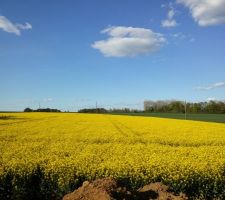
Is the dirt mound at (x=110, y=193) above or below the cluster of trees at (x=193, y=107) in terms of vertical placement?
below

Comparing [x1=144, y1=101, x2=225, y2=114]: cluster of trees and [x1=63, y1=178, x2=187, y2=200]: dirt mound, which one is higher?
[x1=144, y1=101, x2=225, y2=114]: cluster of trees

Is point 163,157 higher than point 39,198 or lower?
higher

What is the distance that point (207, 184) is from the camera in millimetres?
12852

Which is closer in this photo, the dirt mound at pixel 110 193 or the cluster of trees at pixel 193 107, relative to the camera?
the dirt mound at pixel 110 193

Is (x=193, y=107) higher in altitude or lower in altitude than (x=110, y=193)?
higher

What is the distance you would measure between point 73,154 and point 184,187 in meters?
5.12

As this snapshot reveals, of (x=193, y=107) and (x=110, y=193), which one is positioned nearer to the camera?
(x=110, y=193)

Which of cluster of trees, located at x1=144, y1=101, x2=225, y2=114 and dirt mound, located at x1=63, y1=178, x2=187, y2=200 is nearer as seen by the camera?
dirt mound, located at x1=63, y1=178, x2=187, y2=200

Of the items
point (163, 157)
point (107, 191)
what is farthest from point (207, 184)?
point (107, 191)

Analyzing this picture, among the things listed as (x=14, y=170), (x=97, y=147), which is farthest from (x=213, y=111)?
(x=14, y=170)

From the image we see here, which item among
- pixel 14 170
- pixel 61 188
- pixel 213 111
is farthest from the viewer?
pixel 213 111

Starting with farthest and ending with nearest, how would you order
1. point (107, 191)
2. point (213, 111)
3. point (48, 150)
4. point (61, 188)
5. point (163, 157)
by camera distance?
1. point (213, 111)
2. point (48, 150)
3. point (163, 157)
4. point (61, 188)
5. point (107, 191)

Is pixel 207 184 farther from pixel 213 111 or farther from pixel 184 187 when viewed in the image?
pixel 213 111

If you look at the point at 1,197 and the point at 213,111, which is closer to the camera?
the point at 1,197
